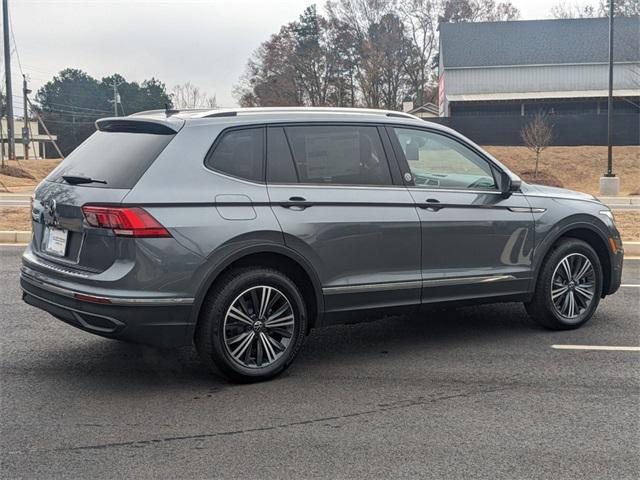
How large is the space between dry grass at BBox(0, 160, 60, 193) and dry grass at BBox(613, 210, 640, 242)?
1971 cm

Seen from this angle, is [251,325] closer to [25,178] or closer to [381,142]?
[381,142]

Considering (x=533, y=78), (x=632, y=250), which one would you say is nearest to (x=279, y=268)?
(x=632, y=250)

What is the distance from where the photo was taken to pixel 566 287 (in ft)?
21.7

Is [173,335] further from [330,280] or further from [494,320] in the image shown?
[494,320]

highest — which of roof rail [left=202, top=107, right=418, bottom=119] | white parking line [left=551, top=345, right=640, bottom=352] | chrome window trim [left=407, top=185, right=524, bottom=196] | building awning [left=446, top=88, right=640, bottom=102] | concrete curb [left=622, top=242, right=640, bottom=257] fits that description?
building awning [left=446, top=88, right=640, bottom=102]

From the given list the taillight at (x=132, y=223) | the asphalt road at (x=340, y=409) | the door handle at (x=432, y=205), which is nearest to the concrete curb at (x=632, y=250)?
the asphalt road at (x=340, y=409)

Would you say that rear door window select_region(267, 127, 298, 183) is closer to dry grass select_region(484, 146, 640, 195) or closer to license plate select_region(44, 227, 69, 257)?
license plate select_region(44, 227, 69, 257)

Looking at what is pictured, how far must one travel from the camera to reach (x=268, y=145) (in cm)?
537

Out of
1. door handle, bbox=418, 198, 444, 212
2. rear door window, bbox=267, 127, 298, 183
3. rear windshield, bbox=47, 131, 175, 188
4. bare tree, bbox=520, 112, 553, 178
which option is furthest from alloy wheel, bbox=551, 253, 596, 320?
bare tree, bbox=520, 112, 553, 178

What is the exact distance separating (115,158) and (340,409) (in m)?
2.22

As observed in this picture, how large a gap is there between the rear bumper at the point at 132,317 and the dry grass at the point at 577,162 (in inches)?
1299

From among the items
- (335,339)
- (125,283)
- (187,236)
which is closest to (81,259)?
(125,283)

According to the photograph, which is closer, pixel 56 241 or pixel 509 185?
pixel 56 241

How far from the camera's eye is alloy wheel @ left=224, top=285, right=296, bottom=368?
16.7ft
